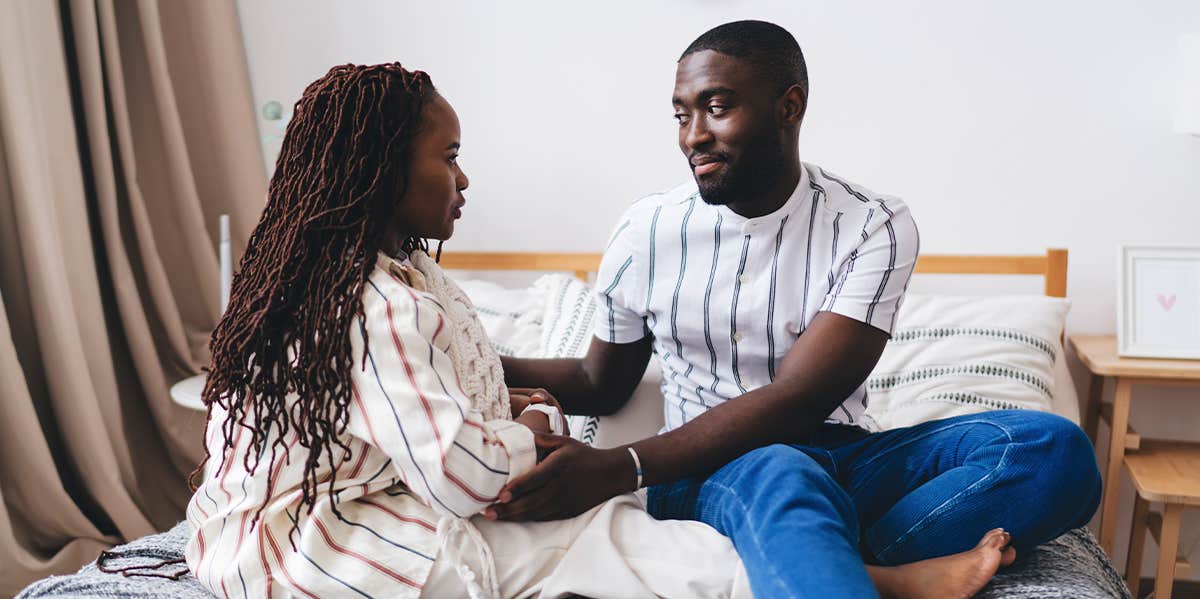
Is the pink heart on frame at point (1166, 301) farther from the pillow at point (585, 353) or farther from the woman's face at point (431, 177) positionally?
the woman's face at point (431, 177)

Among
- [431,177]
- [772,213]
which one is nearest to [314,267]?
[431,177]

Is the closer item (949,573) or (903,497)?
(949,573)

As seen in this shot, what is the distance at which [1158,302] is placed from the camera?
1.91 m

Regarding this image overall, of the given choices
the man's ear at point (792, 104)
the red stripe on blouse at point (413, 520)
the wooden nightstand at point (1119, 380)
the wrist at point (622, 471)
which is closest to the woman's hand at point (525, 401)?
the wrist at point (622, 471)

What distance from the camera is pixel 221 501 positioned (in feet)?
3.85

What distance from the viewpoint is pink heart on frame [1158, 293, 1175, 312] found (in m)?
1.90

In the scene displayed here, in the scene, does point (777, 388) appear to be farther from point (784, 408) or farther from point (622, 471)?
point (622, 471)

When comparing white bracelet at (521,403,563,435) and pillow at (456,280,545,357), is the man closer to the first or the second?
white bracelet at (521,403,563,435)

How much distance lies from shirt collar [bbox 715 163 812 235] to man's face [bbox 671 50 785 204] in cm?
5

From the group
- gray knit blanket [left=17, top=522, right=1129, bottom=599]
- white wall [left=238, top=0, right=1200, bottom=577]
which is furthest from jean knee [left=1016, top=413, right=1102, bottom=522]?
white wall [left=238, top=0, right=1200, bottom=577]

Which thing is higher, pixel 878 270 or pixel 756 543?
pixel 878 270

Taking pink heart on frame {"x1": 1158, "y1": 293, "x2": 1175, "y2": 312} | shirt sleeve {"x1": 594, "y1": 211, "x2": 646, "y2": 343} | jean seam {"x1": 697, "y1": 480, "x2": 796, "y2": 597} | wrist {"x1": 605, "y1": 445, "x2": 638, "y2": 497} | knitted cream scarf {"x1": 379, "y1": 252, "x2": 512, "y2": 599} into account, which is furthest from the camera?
pink heart on frame {"x1": 1158, "y1": 293, "x2": 1175, "y2": 312}

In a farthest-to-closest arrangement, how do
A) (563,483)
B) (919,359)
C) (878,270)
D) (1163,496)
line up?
(919,359) < (1163,496) < (878,270) < (563,483)

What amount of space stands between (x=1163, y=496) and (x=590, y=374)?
3.38 ft
